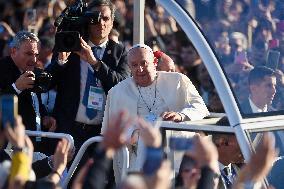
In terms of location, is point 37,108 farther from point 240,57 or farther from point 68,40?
point 240,57

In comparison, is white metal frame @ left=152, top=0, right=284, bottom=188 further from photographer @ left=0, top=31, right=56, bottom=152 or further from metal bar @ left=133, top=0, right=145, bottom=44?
photographer @ left=0, top=31, right=56, bottom=152

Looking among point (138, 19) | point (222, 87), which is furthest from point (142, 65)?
point (222, 87)

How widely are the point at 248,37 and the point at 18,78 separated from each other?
7.38ft

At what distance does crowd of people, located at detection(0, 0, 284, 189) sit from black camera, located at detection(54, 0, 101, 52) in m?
0.04

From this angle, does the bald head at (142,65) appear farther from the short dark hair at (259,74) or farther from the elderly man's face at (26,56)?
the elderly man's face at (26,56)

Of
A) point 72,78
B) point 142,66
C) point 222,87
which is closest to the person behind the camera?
point 222,87

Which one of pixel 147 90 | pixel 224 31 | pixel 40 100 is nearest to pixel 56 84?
pixel 40 100

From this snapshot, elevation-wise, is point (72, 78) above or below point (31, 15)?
below

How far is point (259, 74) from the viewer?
7.62m

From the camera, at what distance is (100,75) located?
28.8ft

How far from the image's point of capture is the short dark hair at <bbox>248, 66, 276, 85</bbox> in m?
7.54

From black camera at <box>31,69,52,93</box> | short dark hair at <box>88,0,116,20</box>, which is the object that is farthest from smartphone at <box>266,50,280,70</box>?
black camera at <box>31,69,52,93</box>

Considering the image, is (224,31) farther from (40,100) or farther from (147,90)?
(40,100)

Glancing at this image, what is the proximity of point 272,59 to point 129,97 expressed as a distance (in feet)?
4.17
